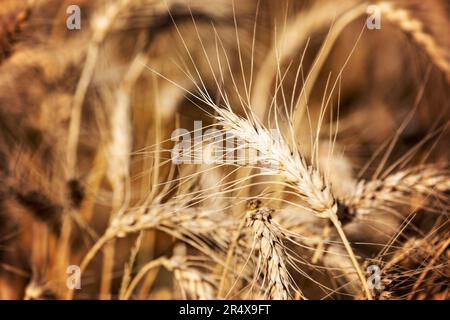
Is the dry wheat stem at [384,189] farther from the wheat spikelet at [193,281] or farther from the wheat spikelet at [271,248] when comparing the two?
the wheat spikelet at [193,281]

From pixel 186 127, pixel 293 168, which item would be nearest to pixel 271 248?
pixel 293 168

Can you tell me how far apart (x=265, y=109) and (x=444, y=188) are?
1.87 feet

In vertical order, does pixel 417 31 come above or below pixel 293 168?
above

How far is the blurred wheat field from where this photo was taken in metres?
1.47

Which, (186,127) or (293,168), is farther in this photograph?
(186,127)

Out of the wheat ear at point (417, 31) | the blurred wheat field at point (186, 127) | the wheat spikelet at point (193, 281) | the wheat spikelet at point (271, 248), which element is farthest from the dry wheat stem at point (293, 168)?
the wheat ear at point (417, 31)

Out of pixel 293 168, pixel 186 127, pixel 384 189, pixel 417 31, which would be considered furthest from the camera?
pixel 186 127

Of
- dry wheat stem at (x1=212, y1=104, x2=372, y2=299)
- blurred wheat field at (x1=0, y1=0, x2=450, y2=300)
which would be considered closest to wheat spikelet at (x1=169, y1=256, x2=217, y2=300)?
blurred wheat field at (x1=0, y1=0, x2=450, y2=300)

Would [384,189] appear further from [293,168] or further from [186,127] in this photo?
[186,127]

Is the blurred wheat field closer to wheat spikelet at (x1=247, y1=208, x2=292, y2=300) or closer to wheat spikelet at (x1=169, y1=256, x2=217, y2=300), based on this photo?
wheat spikelet at (x1=169, y1=256, x2=217, y2=300)

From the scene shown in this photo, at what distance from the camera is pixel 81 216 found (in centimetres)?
164

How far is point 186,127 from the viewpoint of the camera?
1735 mm

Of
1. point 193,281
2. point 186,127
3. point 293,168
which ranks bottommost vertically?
point 193,281
